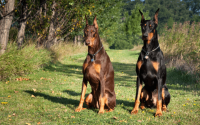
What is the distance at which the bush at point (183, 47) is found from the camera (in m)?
9.62

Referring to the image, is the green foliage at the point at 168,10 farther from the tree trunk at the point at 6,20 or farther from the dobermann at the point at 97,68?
the dobermann at the point at 97,68

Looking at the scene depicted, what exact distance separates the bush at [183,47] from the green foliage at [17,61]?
7013mm

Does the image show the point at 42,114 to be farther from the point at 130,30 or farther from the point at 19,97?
the point at 130,30

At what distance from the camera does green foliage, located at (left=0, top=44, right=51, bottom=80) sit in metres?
7.47

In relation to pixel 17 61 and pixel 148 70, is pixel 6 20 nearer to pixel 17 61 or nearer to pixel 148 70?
pixel 17 61

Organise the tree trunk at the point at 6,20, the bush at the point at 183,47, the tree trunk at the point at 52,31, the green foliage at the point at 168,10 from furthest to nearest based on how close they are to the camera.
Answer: the green foliage at the point at 168,10 → the tree trunk at the point at 52,31 → the bush at the point at 183,47 → the tree trunk at the point at 6,20

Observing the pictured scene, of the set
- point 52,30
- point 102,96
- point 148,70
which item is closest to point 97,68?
point 102,96

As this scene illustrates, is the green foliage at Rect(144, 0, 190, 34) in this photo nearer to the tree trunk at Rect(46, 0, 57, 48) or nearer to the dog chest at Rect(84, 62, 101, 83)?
the tree trunk at Rect(46, 0, 57, 48)

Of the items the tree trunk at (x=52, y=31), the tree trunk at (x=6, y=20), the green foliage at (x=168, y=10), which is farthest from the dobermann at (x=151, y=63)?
the green foliage at (x=168, y=10)

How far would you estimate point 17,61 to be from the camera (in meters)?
8.12

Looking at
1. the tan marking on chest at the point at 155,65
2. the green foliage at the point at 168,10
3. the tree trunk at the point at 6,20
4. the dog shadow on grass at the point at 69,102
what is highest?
the green foliage at the point at 168,10

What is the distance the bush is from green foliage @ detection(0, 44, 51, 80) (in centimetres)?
701

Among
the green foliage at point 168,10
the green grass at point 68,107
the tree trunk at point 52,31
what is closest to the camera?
the green grass at point 68,107

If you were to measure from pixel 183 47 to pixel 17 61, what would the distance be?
891cm
